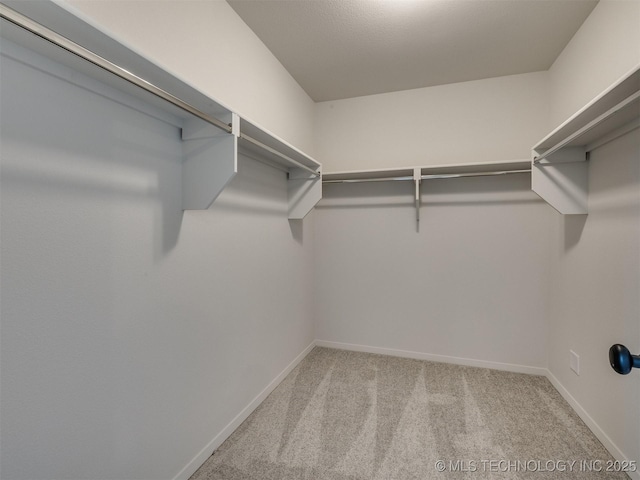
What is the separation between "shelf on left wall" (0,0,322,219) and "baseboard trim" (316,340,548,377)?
1.74 meters

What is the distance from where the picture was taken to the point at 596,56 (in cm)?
178

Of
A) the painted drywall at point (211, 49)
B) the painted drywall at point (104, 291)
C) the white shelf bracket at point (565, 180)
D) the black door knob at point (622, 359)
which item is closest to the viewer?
the painted drywall at point (104, 291)

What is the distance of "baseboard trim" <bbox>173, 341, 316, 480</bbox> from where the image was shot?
1.50 metres

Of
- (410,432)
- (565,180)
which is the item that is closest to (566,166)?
(565,180)

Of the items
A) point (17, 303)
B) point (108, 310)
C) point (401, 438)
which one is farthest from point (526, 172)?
point (17, 303)

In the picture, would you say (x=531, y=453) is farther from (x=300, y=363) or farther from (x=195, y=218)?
(x=195, y=218)

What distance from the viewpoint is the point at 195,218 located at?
153 centimetres

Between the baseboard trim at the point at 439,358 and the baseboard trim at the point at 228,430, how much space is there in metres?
0.61

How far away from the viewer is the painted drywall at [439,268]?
8.23ft

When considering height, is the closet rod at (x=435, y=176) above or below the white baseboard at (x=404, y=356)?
above

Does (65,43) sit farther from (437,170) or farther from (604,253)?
(604,253)

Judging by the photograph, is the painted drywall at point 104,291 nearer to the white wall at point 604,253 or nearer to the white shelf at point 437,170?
the white shelf at point 437,170

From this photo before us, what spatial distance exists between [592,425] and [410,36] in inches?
104

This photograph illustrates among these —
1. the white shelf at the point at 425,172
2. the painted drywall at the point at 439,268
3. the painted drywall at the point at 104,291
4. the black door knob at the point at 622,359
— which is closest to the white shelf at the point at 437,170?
the white shelf at the point at 425,172
